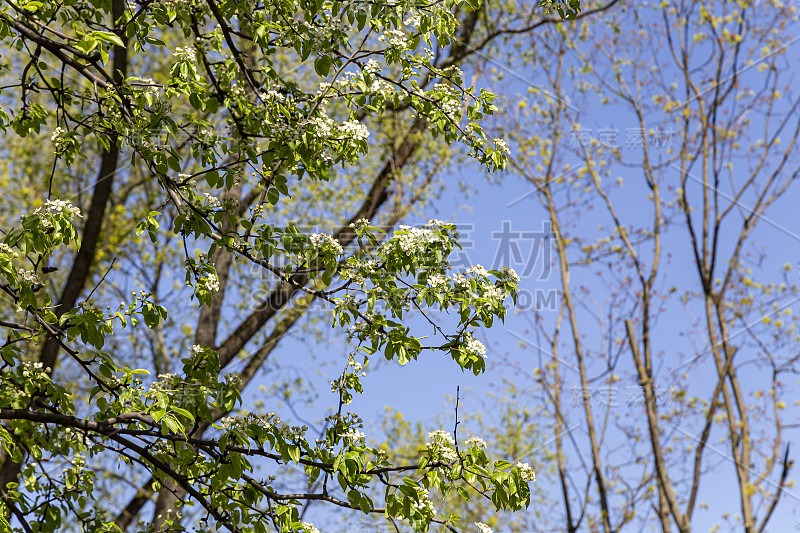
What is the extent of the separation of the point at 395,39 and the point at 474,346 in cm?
180

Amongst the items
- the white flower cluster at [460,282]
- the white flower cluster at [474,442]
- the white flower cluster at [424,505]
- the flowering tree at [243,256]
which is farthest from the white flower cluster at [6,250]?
the white flower cluster at [474,442]

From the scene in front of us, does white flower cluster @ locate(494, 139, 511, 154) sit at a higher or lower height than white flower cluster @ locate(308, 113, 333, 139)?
higher

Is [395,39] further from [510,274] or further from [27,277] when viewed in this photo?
[27,277]

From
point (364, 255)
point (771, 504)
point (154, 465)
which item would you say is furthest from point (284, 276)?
point (771, 504)

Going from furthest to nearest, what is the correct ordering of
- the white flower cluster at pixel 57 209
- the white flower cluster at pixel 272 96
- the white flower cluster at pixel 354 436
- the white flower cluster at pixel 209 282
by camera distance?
1. the white flower cluster at pixel 272 96
2. the white flower cluster at pixel 209 282
3. the white flower cluster at pixel 354 436
4. the white flower cluster at pixel 57 209

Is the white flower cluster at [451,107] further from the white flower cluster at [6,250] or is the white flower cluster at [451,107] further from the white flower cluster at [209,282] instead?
the white flower cluster at [6,250]

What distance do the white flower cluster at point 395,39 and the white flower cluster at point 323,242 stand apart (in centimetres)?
122

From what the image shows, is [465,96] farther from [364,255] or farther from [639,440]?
[639,440]

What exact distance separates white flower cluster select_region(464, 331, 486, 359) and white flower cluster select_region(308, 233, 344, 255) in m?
0.75

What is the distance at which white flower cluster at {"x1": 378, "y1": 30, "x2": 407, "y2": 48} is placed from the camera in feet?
12.7

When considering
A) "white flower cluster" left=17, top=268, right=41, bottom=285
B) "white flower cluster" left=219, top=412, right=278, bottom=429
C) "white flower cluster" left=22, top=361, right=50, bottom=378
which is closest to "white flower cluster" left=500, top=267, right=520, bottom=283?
"white flower cluster" left=219, top=412, right=278, bottom=429

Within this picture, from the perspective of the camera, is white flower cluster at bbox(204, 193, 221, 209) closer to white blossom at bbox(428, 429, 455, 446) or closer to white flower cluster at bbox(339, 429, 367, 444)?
white flower cluster at bbox(339, 429, 367, 444)

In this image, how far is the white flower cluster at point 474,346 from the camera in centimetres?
329

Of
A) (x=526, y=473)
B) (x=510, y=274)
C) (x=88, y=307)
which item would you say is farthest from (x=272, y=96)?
(x=526, y=473)
